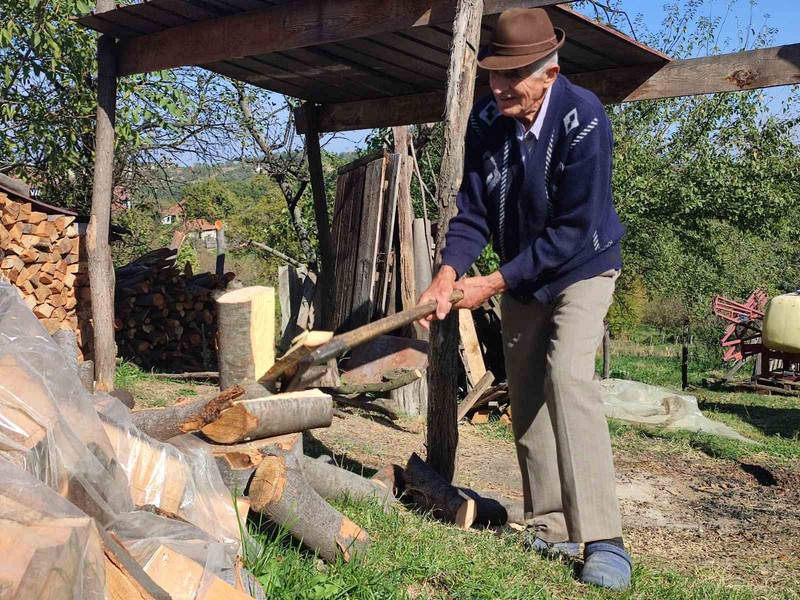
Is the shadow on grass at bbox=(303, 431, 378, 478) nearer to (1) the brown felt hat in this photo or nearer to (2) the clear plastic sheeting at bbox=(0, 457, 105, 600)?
(1) the brown felt hat

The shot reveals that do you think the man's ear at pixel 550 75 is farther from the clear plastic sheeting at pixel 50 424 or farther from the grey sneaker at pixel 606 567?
the clear plastic sheeting at pixel 50 424

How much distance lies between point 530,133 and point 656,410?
5.99 meters

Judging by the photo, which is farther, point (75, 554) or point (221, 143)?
point (221, 143)

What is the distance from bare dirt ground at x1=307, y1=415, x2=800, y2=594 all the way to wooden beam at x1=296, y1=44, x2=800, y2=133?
280cm

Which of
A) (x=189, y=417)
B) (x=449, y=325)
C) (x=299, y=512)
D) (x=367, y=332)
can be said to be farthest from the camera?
(x=449, y=325)

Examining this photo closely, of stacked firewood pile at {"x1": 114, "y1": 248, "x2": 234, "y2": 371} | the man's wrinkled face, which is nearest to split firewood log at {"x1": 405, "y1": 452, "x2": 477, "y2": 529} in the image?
the man's wrinkled face

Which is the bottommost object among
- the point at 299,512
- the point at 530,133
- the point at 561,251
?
the point at 299,512

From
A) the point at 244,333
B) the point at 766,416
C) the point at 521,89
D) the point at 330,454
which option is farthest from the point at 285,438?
the point at 766,416

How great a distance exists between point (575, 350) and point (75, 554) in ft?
7.17

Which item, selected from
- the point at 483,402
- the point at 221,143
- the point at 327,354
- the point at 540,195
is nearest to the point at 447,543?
the point at 327,354

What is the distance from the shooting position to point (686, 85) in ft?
19.7

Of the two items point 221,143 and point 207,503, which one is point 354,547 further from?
point 221,143

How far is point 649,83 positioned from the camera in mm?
→ 6293

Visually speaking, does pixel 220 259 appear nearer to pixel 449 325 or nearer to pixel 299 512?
pixel 449 325
